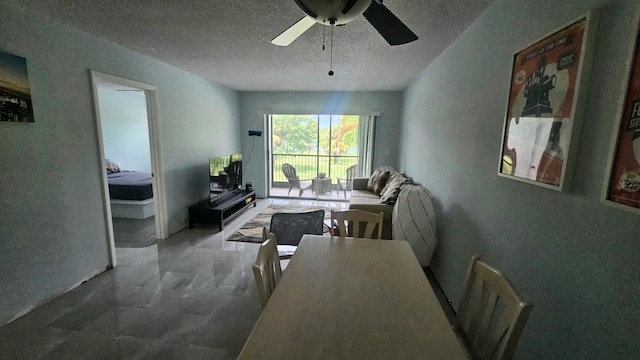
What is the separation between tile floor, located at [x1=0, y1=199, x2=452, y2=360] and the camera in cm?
170

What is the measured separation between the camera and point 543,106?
47.1 inches

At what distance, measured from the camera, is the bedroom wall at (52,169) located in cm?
190

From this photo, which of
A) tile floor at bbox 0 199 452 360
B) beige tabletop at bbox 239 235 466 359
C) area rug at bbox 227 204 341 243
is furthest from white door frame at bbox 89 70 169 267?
beige tabletop at bbox 239 235 466 359

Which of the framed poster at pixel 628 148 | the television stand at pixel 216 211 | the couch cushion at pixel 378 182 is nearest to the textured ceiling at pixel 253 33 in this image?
the framed poster at pixel 628 148

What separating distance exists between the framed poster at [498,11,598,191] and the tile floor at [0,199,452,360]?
6.61 feet

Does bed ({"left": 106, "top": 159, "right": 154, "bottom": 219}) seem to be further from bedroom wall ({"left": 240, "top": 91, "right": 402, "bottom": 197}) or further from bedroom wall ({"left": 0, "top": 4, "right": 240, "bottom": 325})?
bedroom wall ({"left": 240, "top": 91, "right": 402, "bottom": 197})

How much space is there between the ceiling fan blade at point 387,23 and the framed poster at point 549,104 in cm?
62

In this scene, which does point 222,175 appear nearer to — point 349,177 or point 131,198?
point 131,198

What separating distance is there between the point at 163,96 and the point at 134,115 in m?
3.72

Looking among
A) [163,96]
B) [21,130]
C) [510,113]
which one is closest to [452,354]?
[510,113]

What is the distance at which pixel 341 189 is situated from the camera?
22.3 ft

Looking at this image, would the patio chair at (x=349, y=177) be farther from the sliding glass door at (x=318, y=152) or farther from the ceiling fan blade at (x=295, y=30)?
the ceiling fan blade at (x=295, y=30)

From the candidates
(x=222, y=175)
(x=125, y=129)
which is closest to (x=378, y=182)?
(x=222, y=175)

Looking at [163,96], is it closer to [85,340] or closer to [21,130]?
[21,130]
